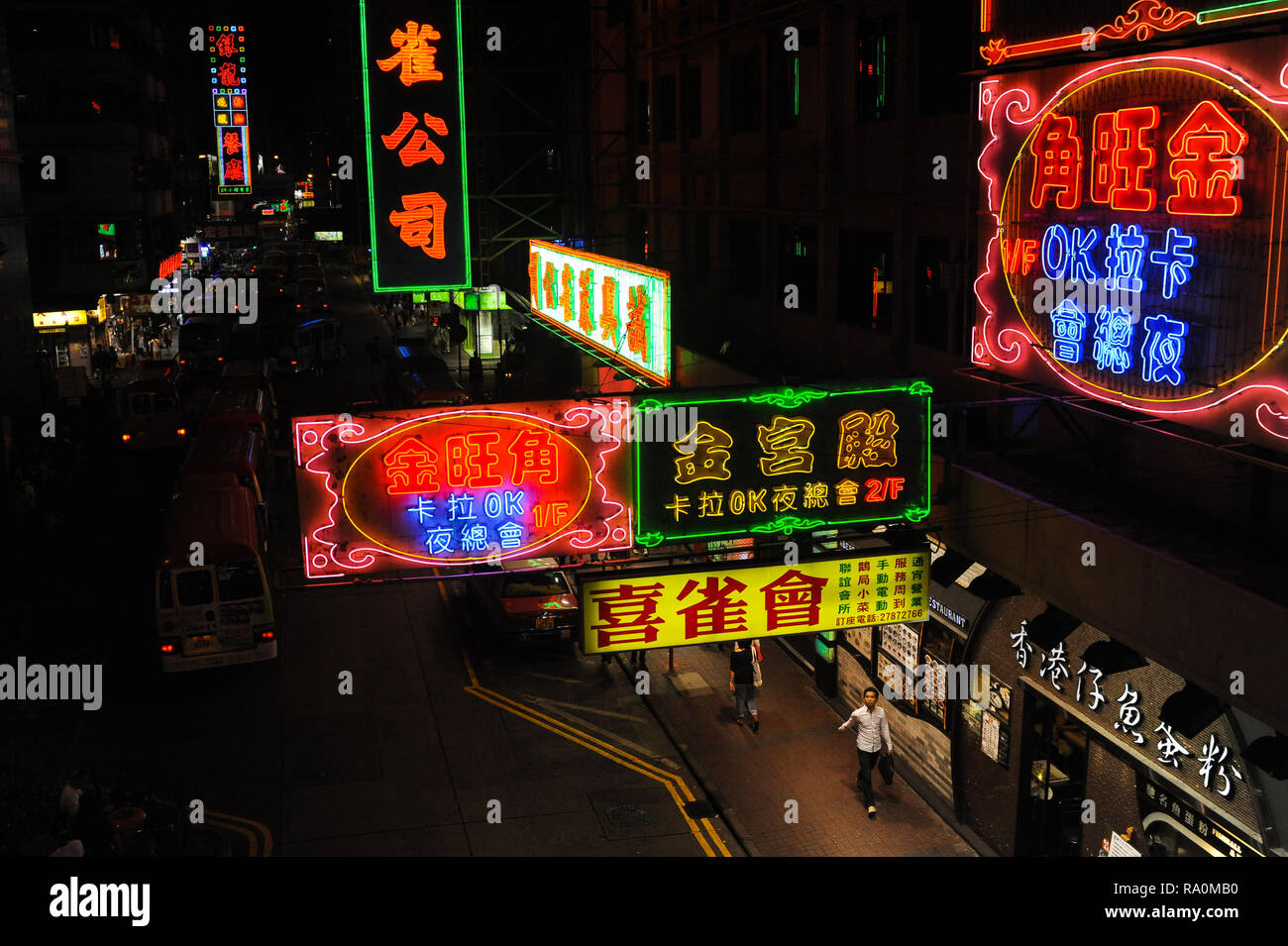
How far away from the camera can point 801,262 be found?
20.6 meters

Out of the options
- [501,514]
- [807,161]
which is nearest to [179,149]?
[807,161]

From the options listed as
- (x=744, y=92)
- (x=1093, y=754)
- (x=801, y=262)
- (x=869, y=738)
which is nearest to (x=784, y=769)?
(x=869, y=738)

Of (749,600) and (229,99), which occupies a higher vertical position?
(229,99)

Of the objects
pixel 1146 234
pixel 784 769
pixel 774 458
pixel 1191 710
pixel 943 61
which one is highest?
pixel 943 61

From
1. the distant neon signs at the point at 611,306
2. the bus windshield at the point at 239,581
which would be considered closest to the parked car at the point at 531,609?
the bus windshield at the point at 239,581

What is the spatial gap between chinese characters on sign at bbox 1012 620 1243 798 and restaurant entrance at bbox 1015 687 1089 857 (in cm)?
42

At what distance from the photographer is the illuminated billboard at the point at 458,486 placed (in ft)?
37.1

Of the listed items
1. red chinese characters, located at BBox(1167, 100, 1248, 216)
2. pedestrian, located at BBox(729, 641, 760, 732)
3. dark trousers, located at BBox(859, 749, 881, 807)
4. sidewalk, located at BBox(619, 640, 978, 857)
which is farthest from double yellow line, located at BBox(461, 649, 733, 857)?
red chinese characters, located at BBox(1167, 100, 1248, 216)

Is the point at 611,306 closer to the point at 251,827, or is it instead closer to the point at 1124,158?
the point at 251,827

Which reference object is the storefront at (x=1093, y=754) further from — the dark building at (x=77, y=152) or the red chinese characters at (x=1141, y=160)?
the dark building at (x=77, y=152)

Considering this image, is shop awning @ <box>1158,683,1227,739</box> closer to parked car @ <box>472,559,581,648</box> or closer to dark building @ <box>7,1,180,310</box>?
parked car @ <box>472,559,581,648</box>

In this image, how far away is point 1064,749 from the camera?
1298 cm

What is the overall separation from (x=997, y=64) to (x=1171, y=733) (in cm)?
725

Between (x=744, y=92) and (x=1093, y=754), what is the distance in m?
15.0
